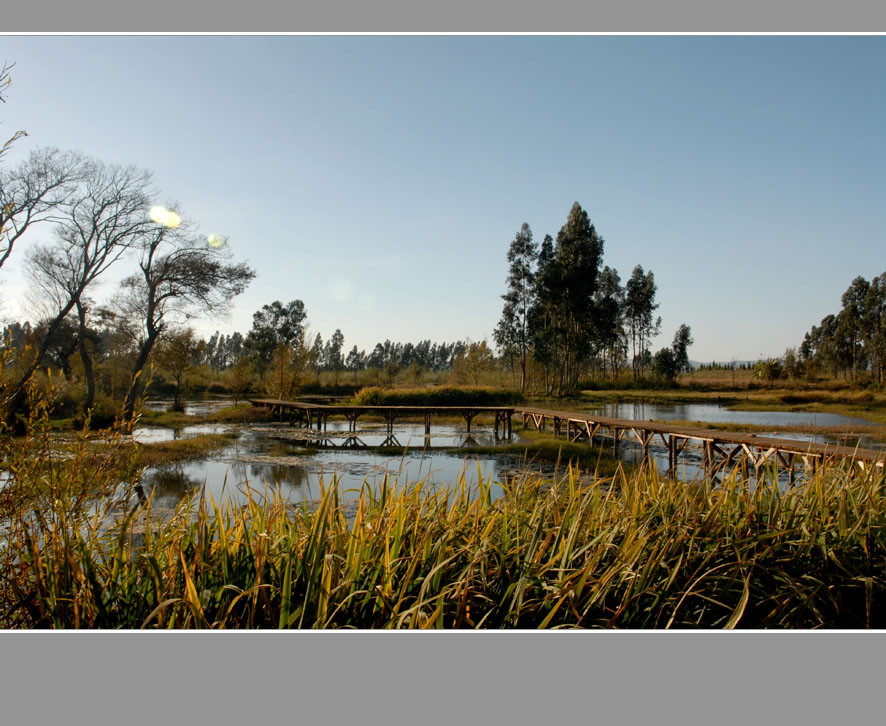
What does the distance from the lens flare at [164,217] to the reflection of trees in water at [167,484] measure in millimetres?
10938

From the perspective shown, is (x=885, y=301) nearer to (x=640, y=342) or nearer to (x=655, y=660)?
(x=640, y=342)

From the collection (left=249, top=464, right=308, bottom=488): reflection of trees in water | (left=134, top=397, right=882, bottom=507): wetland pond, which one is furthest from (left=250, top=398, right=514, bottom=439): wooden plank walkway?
(left=249, top=464, right=308, bottom=488): reflection of trees in water

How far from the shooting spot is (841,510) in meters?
2.73

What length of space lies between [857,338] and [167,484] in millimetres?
37111

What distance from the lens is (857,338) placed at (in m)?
30.7

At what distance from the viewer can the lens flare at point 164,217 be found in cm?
1770

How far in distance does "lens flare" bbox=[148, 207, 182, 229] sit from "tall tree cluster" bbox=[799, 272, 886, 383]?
33948 mm

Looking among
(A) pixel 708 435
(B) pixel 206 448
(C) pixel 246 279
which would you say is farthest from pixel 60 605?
(C) pixel 246 279

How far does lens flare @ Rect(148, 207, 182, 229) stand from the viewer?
17703 mm

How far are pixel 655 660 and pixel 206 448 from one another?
41.6 feet

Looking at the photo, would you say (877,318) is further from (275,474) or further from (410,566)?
(410,566)

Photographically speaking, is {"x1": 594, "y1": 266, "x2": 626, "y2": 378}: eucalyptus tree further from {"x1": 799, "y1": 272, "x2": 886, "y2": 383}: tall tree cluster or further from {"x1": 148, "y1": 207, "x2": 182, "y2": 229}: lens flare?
{"x1": 148, "y1": 207, "x2": 182, "y2": 229}: lens flare

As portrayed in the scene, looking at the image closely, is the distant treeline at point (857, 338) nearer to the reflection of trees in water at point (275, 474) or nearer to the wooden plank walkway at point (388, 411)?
the wooden plank walkway at point (388, 411)

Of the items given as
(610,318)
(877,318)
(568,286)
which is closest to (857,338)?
(877,318)
